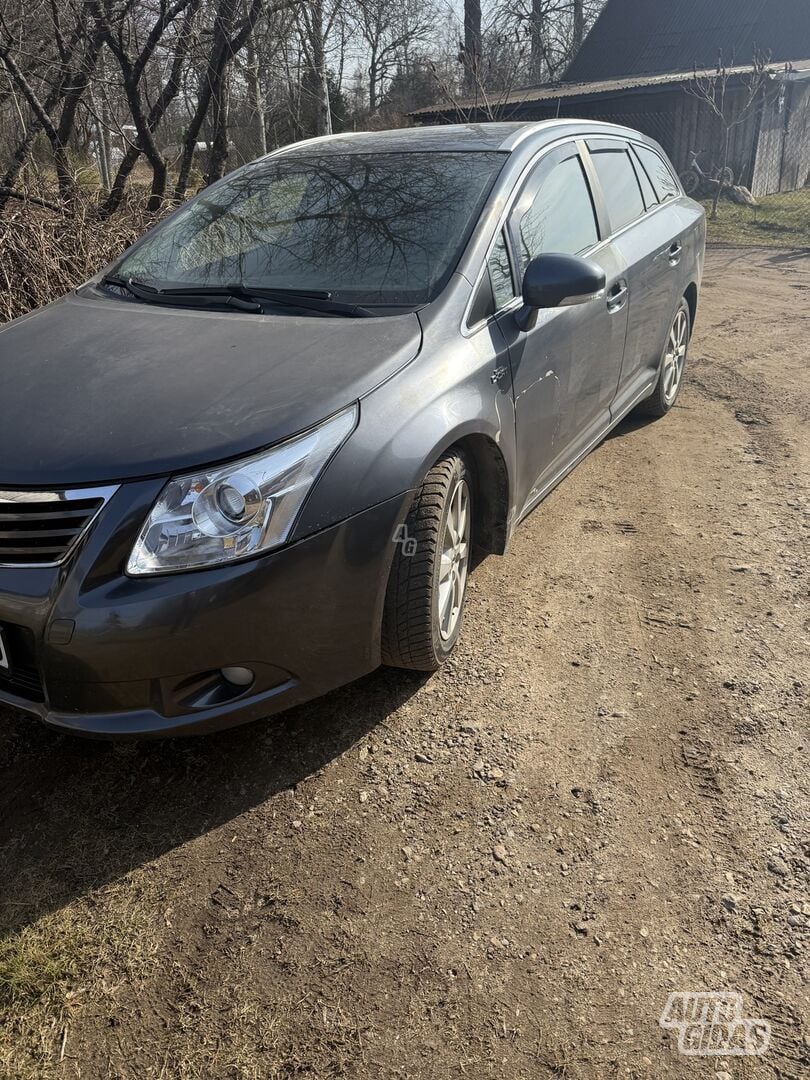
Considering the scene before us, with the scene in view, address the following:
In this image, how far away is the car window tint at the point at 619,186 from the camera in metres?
4.23

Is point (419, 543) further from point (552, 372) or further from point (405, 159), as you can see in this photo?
point (405, 159)

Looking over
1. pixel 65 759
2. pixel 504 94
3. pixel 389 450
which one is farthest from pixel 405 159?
pixel 504 94

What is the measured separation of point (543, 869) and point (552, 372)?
1.93 m

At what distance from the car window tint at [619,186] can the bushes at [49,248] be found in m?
3.61

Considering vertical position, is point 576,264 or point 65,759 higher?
point 576,264

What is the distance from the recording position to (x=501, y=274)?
10.2 feet

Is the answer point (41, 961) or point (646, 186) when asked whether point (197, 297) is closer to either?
point (41, 961)

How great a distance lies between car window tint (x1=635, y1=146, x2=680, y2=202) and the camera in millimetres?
5027

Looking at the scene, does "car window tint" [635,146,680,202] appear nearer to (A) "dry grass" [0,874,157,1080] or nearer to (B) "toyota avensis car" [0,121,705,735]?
(B) "toyota avensis car" [0,121,705,735]

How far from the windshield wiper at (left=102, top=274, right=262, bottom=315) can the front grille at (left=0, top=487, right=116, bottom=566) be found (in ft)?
3.64

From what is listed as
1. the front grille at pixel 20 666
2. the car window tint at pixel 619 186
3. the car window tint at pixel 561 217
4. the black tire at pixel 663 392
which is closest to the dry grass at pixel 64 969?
the front grille at pixel 20 666

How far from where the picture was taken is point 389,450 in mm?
2402

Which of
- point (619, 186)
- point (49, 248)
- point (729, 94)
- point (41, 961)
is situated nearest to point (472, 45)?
point (729, 94)

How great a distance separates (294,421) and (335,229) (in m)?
1.34
